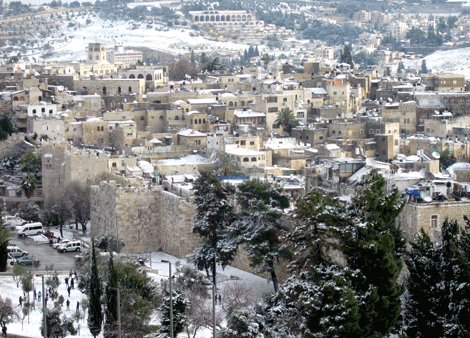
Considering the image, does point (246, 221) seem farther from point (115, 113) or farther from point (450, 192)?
point (115, 113)

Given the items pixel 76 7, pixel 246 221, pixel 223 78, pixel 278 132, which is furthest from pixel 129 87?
pixel 76 7

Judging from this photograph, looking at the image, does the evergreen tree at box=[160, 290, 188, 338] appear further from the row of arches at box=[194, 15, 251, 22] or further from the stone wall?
the row of arches at box=[194, 15, 251, 22]

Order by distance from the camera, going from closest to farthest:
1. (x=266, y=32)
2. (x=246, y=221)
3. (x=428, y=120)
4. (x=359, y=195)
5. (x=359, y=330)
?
(x=359, y=330) < (x=359, y=195) < (x=246, y=221) < (x=428, y=120) < (x=266, y=32)

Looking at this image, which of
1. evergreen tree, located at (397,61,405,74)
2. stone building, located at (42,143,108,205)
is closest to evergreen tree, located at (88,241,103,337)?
stone building, located at (42,143,108,205)

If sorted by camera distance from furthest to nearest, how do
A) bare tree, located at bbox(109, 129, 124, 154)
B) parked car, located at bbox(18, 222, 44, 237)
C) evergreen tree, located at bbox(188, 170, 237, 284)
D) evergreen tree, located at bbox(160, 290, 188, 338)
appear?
bare tree, located at bbox(109, 129, 124, 154) < parked car, located at bbox(18, 222, 44, 237) < evergreen tree, located at bbox(188, 170, 237, 284) < evergreen tree, located at bbox(160, 290, 188, 338)

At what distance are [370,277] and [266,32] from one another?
141355mm

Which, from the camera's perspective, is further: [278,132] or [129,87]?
[129,87]

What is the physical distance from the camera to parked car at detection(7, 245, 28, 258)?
28.8 m

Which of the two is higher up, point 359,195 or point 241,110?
point 359,195

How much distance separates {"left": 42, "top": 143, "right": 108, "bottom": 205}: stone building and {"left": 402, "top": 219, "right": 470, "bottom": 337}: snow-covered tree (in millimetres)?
16898

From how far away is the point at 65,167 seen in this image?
35.8m

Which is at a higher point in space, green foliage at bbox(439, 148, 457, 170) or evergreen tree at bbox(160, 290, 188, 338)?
evergreen tree at bbox(160, 290, 188, 338)

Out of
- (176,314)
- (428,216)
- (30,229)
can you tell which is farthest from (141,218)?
(428,216)

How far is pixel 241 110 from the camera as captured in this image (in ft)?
166
